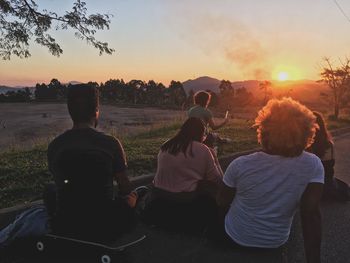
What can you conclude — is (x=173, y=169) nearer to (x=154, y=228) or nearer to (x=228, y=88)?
(x=154, y=228)

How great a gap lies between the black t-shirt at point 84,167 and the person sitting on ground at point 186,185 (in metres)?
1.20

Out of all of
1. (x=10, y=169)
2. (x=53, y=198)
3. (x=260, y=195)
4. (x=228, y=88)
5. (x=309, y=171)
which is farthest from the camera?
(x=228, y=88)

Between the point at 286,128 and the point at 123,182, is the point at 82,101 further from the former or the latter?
the point at 286,128

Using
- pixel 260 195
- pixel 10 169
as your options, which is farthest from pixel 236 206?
pixel 10 169

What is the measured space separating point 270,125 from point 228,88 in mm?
79981

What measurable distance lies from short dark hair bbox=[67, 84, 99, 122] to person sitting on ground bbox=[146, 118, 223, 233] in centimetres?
142

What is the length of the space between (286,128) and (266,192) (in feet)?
1.97

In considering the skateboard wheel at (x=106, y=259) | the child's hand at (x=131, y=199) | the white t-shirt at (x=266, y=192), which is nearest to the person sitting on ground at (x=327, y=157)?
the white t-shirt at (x=266, y=192)

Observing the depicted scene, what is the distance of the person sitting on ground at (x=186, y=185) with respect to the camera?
505 cm

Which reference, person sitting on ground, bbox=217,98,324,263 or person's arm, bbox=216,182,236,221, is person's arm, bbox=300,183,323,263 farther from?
person's arm, bbox=216,182,236,221

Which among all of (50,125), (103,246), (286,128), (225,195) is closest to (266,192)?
(225,195)

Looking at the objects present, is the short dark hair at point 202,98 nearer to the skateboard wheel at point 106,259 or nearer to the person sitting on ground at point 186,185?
the person sitting on ground at point 186,185

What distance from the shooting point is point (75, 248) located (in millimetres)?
4184

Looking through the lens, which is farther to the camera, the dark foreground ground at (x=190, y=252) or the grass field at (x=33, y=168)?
the grass field at (x=33, y=168)
